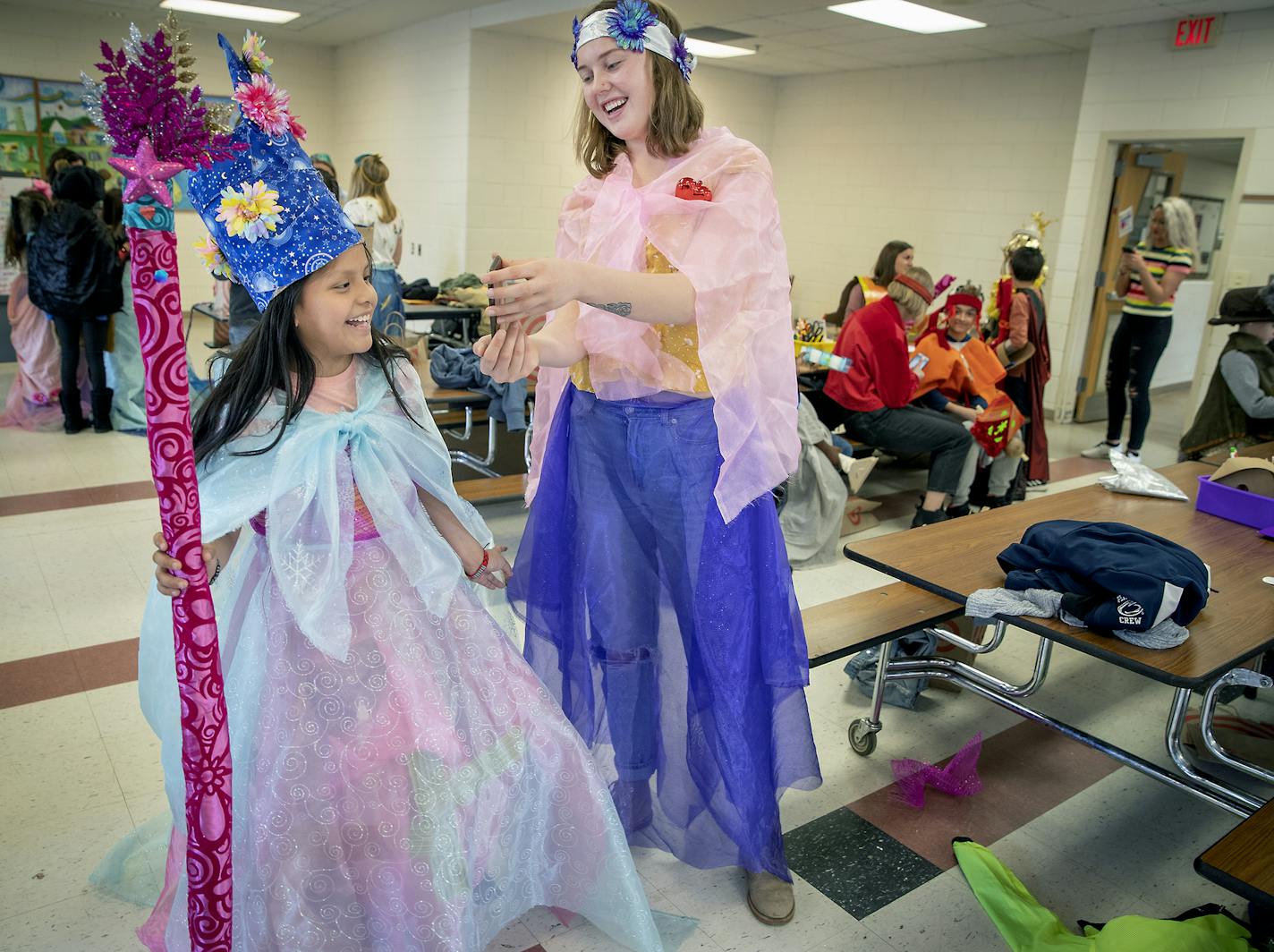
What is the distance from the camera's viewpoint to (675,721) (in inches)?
74.4

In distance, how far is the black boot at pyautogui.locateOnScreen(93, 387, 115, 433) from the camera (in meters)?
5.21

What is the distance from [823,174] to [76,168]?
6472 mm

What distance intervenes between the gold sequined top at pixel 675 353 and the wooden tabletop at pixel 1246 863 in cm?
105

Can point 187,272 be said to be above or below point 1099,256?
below

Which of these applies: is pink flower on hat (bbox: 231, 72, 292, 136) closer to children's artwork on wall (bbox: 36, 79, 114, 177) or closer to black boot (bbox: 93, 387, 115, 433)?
black boot (bbox: 93, 387, 115, 433)

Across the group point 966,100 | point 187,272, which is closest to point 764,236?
point 966,100

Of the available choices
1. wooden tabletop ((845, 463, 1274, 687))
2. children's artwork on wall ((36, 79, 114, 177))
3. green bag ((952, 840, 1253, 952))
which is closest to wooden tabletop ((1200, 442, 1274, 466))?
wooden tabletop ((845, 463, 1274, 687))

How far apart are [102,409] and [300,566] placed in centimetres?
458

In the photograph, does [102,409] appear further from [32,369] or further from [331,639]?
[331,639]

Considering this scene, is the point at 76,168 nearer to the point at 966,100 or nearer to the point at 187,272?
the point at 187,272

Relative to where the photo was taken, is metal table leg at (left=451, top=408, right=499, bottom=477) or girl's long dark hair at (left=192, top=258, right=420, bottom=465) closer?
girl's long dark hair at (left=192, top=258, right=420, bottom=465)

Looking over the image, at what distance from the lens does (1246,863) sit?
4.35 ft

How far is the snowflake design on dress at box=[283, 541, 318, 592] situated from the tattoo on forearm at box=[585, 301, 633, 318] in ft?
1.92

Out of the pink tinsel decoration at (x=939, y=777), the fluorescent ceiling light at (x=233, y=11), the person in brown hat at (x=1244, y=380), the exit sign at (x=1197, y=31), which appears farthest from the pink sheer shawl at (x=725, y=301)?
the fluorescent ceiling light at (x=233, y=11)
